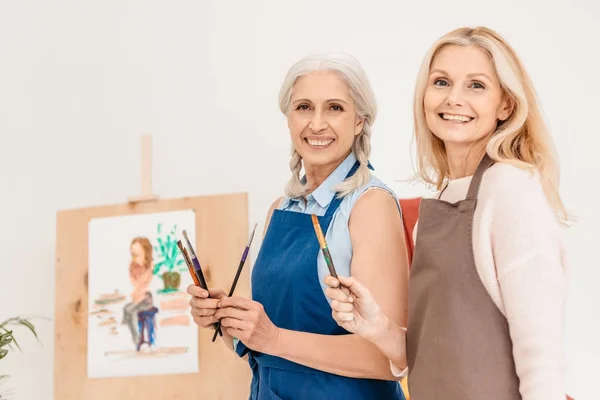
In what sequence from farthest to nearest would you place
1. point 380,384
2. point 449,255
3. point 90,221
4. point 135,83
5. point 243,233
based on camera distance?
point 135,83 < point 90,221 < point 243,233 < point 380,384 < point 449,255

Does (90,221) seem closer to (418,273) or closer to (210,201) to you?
(210,201)

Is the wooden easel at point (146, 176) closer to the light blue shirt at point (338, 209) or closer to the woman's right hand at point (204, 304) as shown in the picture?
the light blue shirt at point (338, 209)

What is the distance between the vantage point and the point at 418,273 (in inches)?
55.9

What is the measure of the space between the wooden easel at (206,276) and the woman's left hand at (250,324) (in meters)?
1.02

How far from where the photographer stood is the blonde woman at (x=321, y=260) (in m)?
1.55

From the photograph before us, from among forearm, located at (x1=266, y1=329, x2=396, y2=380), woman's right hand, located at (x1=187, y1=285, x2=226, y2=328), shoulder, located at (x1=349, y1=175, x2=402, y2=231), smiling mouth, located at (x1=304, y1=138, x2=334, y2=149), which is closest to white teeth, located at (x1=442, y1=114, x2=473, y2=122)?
shoulder, located at (x1=349, y1=175, x2=402, y2=231)

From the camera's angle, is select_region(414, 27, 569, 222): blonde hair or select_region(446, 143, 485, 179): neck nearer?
select_region(414, 27, 569, 222): blonde hair

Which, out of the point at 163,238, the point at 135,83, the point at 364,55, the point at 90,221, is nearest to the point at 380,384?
the point at 163,238

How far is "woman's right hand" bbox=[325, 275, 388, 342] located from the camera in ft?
4.22

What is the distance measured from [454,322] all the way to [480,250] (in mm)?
137

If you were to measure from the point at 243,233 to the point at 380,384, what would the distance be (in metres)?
1.10

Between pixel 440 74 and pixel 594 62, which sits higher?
pixel 594 62

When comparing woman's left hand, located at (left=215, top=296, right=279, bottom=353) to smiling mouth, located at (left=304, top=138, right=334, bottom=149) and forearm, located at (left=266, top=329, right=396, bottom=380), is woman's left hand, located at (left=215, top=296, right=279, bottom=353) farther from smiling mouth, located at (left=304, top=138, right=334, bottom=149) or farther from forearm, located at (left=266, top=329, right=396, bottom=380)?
smiling mouth, located at (left=304, top=138, right=334, bottom=149)

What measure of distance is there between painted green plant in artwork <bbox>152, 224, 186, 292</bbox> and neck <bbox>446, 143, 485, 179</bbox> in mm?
1456
